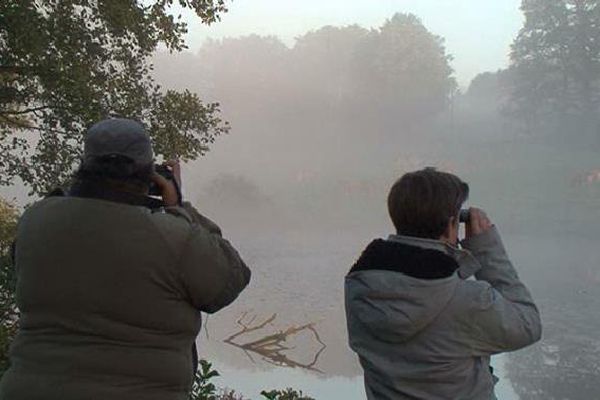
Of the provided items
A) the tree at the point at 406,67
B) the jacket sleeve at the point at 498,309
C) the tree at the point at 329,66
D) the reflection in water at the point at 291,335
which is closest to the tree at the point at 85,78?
the reflection in water at the point at 291,335

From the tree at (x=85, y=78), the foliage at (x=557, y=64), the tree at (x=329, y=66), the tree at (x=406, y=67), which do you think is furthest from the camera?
the tree at (x=329, y=66)

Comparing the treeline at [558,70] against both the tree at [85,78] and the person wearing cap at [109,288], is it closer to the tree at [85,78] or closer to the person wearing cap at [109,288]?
the tree at [85,78]

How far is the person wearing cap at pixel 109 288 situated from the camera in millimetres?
1388

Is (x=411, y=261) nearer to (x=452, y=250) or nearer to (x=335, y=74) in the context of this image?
(x=452, y=250)

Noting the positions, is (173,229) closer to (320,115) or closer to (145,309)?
(145,309)

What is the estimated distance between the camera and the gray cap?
4.86 feet

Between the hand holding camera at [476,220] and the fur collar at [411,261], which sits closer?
the fur collar at [411,261]

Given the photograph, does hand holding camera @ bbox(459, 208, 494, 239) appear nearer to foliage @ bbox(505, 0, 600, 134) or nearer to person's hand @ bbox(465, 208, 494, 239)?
person's hand @ bbox(465, 208, 494, 239)

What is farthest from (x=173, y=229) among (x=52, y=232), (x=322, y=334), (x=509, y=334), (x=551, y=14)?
(x=551, y=14)

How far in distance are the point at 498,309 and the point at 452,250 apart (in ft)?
0.53

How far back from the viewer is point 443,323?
1.50m

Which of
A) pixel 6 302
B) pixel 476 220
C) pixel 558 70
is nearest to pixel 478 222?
pixel 476 220

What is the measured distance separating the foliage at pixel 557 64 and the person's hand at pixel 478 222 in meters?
32.5

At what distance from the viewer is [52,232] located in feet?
4.71
